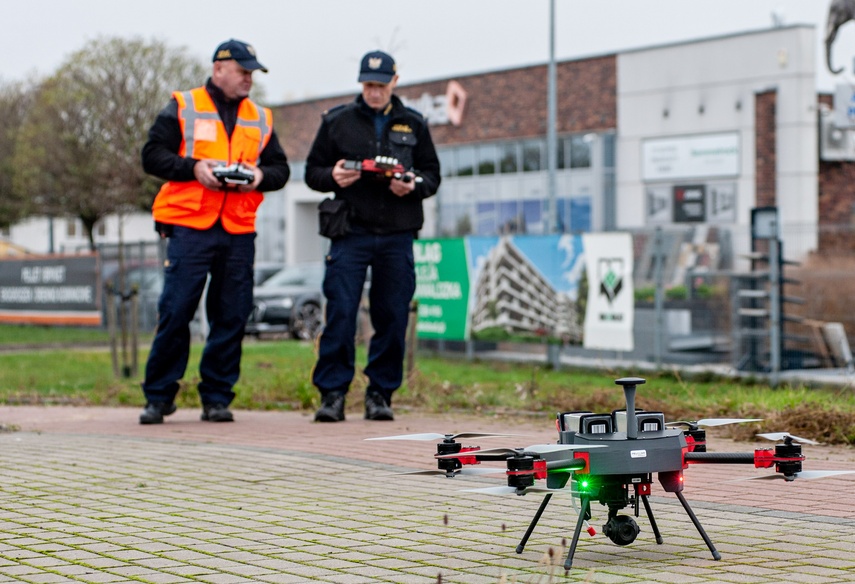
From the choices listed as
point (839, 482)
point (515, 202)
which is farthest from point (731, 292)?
point (515, 202)

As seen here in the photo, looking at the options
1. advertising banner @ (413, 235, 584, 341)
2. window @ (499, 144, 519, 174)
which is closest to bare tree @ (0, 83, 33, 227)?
window @ (499, 144, 519, 174)

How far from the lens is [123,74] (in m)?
39.7

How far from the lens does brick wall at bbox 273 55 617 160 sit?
4681 centimetres

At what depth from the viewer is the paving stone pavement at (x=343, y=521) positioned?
443 cm

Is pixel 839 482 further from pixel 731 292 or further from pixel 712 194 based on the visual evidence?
pixel 712 194

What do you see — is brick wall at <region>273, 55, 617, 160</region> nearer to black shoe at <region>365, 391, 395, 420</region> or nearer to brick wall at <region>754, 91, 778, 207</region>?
brick wall at <region>754, 91, 778, 207</region>

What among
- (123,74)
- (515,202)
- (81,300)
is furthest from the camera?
(515,202)

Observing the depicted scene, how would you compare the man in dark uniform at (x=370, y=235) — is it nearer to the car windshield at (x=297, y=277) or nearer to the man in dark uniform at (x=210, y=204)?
the man in dark uniform at (x=210, y=204)

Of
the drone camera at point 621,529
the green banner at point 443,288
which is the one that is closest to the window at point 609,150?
the green banner at point 443,288

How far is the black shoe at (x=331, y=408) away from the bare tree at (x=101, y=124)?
28.2 meters

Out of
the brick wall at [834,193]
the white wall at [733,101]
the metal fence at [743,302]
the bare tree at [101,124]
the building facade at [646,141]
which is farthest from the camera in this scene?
the brick wall at [834,193]

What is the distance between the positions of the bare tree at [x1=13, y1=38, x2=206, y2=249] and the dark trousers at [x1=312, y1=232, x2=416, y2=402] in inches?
1112

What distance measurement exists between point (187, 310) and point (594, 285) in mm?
7536

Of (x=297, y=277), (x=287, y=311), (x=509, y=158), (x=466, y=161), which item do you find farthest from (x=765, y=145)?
(x=287, y=311)
